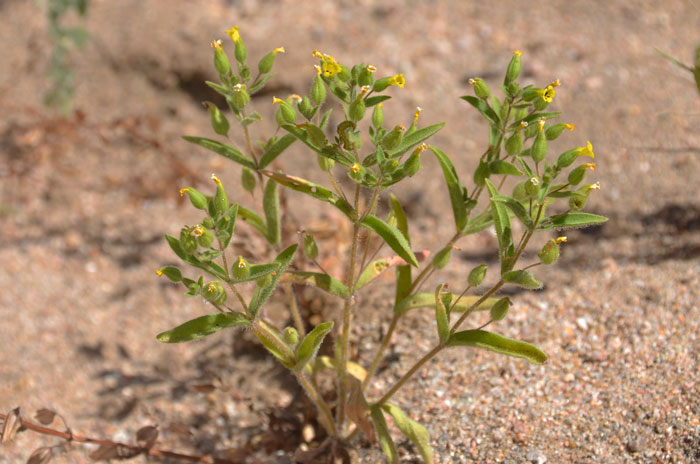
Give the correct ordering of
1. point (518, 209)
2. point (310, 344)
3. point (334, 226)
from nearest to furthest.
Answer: point (518, 209) → point (310, 344) → point (334, 226)

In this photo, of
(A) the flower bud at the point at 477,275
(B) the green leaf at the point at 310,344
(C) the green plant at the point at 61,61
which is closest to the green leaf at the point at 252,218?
(B) the green leaf at the point at 310,344

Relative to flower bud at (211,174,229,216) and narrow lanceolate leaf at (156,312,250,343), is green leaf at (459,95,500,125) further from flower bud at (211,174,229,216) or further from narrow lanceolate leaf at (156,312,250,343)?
narrow lanceolate leaf at (156,312,250,343)

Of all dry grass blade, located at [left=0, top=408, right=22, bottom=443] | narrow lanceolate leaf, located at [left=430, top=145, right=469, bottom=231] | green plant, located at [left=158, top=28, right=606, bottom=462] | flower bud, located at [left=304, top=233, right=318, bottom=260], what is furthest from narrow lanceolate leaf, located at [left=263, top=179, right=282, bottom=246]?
dry grass blade, located at [left=0, top=408, right=22, bottom=443]

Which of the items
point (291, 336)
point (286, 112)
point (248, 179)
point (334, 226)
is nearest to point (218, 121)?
point (248, 179)

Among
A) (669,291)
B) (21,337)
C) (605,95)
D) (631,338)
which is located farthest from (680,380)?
(21,337)

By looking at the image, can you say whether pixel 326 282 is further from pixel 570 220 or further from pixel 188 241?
pixel 570 220
